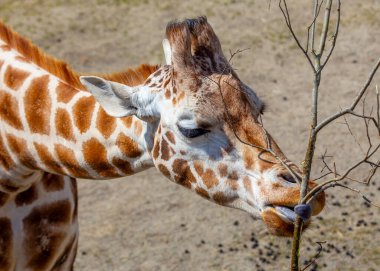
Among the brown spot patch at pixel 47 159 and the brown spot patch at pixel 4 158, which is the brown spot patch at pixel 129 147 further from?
the brown spot patch at pixel 4 158

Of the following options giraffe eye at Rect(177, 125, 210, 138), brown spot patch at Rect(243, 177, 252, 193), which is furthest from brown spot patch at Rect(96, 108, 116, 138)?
brown spot patch at Rect(243, 177, 252, 193)

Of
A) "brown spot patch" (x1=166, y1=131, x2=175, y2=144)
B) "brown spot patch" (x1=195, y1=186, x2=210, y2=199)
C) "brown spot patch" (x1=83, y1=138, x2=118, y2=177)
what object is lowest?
"brown spot patch" (x1=83, y1=138, x2=118, y2=177)

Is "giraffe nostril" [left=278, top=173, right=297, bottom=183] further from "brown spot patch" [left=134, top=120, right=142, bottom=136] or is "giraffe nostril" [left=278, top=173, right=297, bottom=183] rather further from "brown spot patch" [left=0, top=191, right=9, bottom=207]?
"brown spot patch" [left=0, top=191, right=9, bottom=207]

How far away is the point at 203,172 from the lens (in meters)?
4.70

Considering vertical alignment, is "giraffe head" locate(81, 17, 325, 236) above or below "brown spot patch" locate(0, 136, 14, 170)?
above

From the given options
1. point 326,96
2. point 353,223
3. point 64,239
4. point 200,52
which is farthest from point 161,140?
point 326,96

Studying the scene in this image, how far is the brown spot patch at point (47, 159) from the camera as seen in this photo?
517cm

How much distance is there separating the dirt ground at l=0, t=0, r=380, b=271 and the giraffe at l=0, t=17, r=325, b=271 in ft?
3.60

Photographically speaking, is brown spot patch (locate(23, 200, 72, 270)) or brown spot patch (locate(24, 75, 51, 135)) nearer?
brown spot patch (locate(24, 75, 51, 135))

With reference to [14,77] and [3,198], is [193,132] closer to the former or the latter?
[14,77]

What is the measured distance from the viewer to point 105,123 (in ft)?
16.5

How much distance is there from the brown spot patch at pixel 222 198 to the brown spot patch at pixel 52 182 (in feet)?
4.81

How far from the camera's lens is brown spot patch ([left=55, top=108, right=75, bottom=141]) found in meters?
5.13

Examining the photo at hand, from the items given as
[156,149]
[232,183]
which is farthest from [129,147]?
[232,183]
